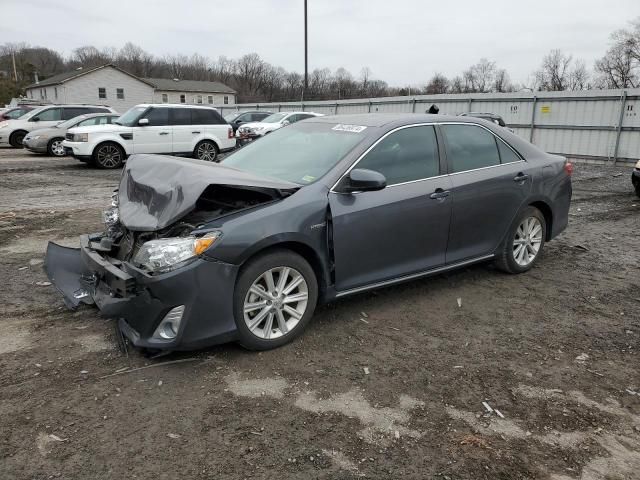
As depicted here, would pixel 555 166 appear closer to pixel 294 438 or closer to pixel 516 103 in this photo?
pixel 294 438

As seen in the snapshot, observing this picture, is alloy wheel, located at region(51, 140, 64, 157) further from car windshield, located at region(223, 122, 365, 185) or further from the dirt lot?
car windshield, located at region(223, 122, 365, 185)

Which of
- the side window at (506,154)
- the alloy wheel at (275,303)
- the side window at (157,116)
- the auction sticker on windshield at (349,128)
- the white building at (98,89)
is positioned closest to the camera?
the alloy wheel at (275,303)

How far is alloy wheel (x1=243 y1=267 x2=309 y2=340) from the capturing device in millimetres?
3602

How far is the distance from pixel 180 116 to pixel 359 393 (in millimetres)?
13650

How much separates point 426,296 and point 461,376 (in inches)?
58.0

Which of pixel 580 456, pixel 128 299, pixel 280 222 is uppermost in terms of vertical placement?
pixel 280 222

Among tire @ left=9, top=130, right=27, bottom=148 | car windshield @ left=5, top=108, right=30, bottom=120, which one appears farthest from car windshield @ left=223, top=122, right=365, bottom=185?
car windshield @ left=5, top=108, right=30, bottom=120

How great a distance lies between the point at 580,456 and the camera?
2711mm

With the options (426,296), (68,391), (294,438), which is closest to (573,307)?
(426,296)

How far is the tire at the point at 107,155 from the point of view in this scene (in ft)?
47.7

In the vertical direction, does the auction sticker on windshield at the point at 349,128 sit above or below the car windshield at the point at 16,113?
above

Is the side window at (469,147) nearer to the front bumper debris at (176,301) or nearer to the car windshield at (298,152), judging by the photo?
the car windshield at (298,152)

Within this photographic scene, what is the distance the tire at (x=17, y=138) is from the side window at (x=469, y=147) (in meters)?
21.7

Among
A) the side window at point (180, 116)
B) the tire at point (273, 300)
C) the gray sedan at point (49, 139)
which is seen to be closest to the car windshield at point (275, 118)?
the side window at point (180, 116)
